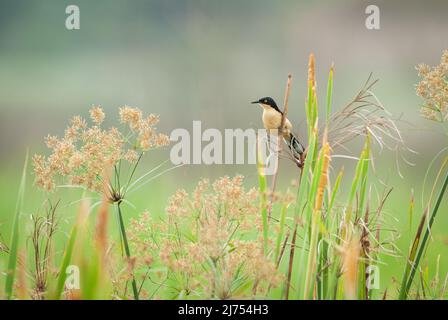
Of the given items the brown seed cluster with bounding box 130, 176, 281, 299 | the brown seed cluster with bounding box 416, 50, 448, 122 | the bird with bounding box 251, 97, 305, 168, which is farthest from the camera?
the bird with bounding box 251, 97, 305, 168

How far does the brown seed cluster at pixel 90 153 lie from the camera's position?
1.15 m

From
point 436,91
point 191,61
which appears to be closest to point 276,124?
point 436,91

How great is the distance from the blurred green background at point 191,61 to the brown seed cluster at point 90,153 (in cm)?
179

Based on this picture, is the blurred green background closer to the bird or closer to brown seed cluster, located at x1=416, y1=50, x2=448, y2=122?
the bird

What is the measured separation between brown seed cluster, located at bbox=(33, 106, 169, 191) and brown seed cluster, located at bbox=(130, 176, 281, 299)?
5.2 inches

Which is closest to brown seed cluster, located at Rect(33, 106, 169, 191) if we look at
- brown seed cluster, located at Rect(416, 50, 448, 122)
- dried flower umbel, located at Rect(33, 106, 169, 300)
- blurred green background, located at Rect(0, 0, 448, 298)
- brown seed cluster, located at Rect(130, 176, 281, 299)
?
dried flower umbel, located at Rect(33, 106, 169, 300)

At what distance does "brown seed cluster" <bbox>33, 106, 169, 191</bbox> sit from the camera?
1154 millimetres

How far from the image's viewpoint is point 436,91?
4.13 ft

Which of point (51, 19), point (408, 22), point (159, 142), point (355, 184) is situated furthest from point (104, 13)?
point (355, 184)

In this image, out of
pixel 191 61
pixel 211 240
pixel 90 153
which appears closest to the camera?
pixel 211 240

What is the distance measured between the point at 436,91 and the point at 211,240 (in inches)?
23.3

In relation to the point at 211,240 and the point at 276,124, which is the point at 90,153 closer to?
the point at 211,240

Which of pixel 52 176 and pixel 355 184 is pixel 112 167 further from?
pixel 355 184

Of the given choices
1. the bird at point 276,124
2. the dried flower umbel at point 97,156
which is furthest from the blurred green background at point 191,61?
the dried flower umbel at point 97,156
